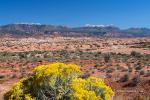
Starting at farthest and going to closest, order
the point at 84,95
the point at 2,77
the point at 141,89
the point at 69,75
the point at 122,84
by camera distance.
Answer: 1. the point at 2,77
2. the point at 122,84
3. the point at 141,89
4. the point at 69,75
5. the point at 84,95

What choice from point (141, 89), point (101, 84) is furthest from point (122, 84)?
point (101, 84)

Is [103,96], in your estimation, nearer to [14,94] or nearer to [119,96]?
[14,94]

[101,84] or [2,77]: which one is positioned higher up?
[101,84]

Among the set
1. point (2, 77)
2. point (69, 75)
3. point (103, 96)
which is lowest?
point (2, 77)

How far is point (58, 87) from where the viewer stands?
11.2 m

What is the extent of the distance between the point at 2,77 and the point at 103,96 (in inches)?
748

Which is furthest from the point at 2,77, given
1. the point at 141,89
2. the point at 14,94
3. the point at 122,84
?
the point at 14,94

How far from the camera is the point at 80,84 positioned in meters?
11.0

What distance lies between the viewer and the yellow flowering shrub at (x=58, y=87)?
11.0 metres

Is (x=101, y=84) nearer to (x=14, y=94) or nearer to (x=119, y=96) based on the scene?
(x=14, y=94)

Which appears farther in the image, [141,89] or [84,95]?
[141,89]

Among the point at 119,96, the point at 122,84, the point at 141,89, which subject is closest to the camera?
the point at 119,96

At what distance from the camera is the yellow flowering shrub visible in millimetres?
10969

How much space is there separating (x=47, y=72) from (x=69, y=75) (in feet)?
2.62
